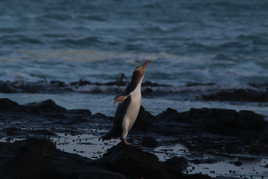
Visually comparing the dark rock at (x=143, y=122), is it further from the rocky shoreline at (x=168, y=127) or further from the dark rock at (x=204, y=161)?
the dark rock at (x=204, y=161)

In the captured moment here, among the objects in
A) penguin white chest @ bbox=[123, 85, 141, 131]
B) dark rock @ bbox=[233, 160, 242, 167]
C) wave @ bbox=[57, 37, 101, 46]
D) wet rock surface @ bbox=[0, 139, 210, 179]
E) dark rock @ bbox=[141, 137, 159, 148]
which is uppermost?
wave @ bbox=[57, 37, 101, 46]

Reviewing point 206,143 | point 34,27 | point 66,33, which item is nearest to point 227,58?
point 66,33

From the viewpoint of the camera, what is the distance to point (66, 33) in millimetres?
30875

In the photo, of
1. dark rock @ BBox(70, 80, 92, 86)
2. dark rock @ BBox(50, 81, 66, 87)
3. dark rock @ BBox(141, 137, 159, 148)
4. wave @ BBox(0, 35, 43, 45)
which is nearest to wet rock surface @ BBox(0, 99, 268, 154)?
dark rock @ BBox(141, 137, 159, 148)

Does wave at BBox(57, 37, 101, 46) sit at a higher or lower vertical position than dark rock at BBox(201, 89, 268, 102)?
higher

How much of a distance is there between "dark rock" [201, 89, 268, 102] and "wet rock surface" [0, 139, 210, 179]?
356 inches

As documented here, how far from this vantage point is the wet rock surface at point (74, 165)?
19.7 feet

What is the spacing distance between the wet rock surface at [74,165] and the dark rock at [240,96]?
29.7ft

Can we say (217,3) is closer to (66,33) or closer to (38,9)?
(38,9)

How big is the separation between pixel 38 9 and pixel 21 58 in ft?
55.0

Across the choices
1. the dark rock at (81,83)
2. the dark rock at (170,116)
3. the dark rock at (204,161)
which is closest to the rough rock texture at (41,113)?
the dark rock at (170,116)

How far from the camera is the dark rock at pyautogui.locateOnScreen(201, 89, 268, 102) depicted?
617 inches

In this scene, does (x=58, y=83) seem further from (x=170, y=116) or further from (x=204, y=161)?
(x=204, y=161)

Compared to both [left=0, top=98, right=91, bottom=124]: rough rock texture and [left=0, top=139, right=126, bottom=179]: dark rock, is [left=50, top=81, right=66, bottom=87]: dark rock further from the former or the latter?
[left=0, top=139, right=126, bottom=179]: dark rock
